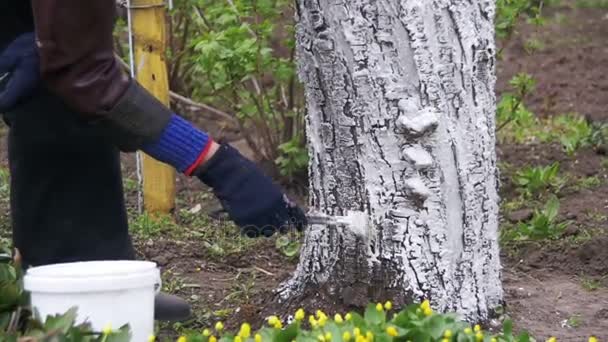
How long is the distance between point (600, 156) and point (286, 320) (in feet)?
9.72

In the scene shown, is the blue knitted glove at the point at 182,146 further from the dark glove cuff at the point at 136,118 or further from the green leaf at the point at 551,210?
the green leaf at the point at 551,210

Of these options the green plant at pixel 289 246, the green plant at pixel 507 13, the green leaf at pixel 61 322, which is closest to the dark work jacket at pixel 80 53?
the green leaf at pixel 61 322

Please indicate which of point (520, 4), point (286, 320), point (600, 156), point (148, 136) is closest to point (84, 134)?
point (148, 136)

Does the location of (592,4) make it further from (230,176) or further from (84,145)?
(230,176)

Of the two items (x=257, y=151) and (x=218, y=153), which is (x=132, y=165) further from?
(x=218, y=153)

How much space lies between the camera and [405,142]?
308 cm

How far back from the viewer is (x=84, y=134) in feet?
10.7

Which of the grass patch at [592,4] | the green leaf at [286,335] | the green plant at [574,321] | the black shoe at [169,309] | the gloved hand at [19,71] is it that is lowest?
the green plant at [574,321]

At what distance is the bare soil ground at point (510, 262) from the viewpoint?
345 cm

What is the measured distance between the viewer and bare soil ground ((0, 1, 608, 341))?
345 centimetres

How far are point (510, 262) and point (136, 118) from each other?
Answer: 1858 millimetres

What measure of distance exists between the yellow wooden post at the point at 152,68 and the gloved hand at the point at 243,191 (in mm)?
1774

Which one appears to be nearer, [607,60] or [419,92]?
[419,92]

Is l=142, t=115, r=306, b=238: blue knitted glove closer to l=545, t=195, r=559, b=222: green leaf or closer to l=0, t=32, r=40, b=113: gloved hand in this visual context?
l=0, t=32, r=40, b=113: gloved hand
